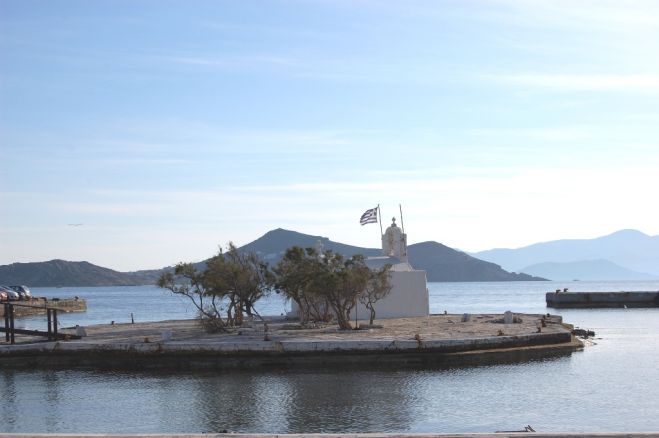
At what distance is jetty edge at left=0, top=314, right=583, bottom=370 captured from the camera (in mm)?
34625

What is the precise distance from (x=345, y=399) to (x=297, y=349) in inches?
316

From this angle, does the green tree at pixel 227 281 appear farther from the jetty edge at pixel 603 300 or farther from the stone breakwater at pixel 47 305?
the stone breakwater at pixel 47 305

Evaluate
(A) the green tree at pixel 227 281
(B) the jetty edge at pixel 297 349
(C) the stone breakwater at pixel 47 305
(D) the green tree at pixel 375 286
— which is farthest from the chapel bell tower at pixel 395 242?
(C) the stone breakwater at pixel 47 305

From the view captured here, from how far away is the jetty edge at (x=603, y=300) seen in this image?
93050 millimetres

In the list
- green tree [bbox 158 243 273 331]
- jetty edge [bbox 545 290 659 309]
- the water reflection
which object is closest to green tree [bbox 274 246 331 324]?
green tree [bbox 158 243 273 331]

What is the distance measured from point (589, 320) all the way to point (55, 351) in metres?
45.7

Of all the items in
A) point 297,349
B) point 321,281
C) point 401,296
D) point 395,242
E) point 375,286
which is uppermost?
point 395,242

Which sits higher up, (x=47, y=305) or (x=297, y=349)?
(x=47, y=305)

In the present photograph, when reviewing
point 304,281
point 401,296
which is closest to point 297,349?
point 304,281

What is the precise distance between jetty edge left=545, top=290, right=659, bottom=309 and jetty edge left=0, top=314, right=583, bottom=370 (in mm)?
55219

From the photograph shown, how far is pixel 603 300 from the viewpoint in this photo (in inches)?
3679

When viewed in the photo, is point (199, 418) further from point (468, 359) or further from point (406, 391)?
point (468, 359)

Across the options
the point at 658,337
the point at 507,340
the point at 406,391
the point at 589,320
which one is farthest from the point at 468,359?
the point at 589,320

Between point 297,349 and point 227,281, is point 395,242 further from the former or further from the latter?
point 297,349
